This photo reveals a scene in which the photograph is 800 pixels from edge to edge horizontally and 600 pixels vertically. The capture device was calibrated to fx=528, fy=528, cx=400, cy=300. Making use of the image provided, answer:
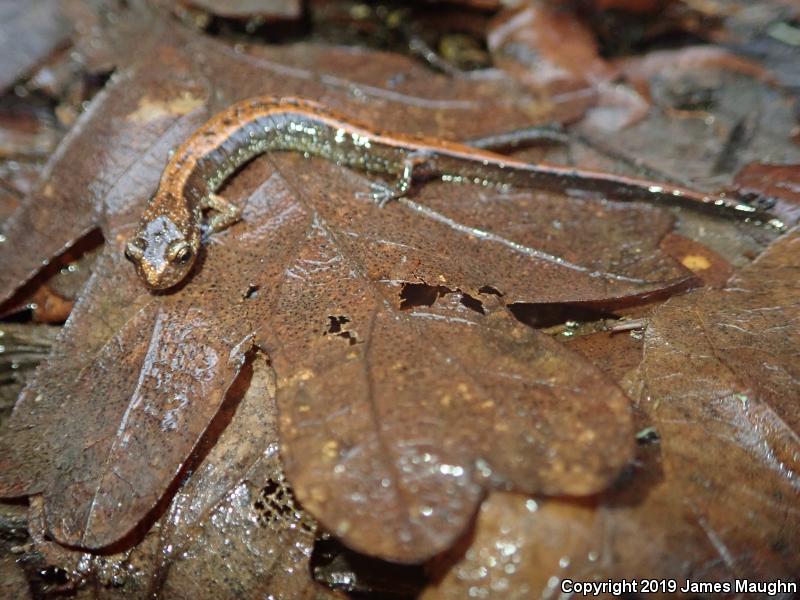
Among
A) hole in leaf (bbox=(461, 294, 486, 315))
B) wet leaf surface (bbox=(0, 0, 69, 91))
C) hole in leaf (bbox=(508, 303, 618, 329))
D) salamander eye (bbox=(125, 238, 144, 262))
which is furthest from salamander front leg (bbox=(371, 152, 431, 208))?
wet leaf surface (bbox=(0, 0, 69, 91))

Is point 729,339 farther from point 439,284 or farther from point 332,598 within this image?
point 332,598

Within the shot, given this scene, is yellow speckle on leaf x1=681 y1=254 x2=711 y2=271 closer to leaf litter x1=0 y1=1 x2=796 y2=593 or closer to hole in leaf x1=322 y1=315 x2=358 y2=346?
leaf litter x1=0 y1=1 x2=796 y2=593

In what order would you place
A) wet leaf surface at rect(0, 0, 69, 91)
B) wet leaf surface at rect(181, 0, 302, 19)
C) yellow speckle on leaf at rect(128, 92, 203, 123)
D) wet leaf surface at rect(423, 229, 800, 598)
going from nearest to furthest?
wet leaf surface at rect(423, 229, 800, 598), yellow speckle on leaf at rect(128, 92, 203, 123), wet leaf surface at rect(0, 0, 69, 91), wet leaf surface at rect(181, 0, 302, 19)

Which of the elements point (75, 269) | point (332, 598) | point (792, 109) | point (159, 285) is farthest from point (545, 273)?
point (75, 269)

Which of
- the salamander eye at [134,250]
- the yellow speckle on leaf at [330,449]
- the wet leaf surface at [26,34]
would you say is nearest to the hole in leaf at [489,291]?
the yellow speckle on leaf at [330,449]

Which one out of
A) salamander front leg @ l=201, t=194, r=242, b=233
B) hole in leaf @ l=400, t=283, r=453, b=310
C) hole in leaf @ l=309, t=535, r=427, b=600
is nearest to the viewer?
hole in leaf @ l=309, t=535, r=427, b=600

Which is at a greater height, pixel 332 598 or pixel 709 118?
pixel 709 118

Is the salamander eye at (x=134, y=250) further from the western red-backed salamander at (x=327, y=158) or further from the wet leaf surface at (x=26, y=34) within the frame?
the wet leaf surface at (x=26, y=34)
